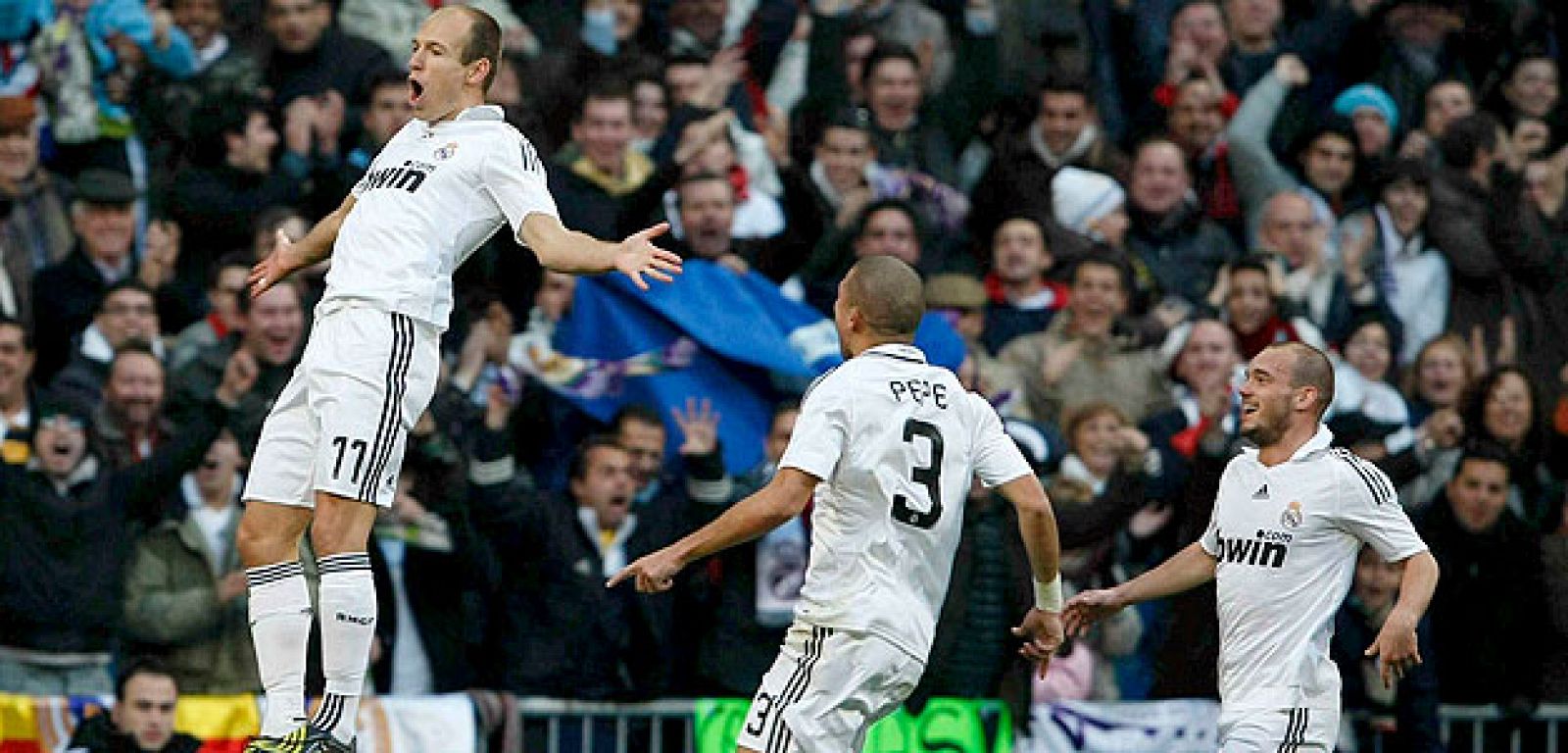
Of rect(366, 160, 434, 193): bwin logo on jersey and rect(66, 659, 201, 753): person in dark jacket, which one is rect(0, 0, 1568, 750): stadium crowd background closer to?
rect(366, 160, 434, 193): bwin logo on jersey

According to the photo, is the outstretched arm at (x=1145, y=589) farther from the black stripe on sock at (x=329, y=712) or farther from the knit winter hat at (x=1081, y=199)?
the knit winter hat at (x=1081, y=199)

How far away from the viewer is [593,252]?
10.9m

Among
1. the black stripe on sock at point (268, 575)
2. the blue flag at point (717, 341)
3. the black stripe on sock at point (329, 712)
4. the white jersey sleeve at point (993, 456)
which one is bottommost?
the black stripe on sock at point (329, 712)

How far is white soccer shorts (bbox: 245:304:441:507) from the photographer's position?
1120 centimetres

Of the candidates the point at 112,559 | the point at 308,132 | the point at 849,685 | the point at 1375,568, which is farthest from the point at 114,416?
the point at 1375,568

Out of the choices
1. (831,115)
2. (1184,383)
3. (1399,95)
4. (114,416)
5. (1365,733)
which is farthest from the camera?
(1399,95)

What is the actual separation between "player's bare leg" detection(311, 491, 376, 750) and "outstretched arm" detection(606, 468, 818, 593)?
3.70 ft

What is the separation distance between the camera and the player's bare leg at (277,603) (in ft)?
37.1

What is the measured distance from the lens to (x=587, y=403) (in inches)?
619

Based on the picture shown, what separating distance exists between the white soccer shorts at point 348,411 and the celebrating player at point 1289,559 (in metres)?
2.96

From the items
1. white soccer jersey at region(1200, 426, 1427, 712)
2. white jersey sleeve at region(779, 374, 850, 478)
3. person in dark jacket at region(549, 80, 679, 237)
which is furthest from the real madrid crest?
person in dark jacket at region(549, 80, 679, 237)

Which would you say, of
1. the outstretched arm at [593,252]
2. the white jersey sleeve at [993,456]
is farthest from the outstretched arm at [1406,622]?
the outstretched arm at [593,252]

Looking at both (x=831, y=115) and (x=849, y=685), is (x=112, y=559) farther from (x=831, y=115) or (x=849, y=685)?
(x=831, y=115)

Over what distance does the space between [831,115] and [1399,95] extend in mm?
4516
